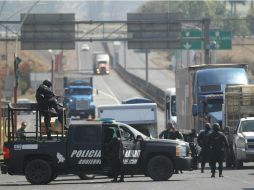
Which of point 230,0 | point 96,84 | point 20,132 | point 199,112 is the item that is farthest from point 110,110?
point 230,0

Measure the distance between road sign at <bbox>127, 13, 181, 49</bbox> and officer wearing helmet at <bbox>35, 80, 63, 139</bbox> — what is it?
147ft

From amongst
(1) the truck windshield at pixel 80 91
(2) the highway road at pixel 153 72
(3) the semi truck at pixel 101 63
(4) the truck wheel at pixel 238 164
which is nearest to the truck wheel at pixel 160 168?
(4) the truck wheel at pixel 238 164

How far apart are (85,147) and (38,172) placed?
4.57ft

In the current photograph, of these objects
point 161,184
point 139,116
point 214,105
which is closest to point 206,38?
point 214,105

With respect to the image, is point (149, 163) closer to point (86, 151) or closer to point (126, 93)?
point (86, 151)

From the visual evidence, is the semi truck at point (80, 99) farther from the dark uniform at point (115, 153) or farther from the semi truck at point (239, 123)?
the dark uniform at point (115, 153)

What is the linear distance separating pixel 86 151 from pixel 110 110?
49.4ft

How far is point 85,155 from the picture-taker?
1105 inches

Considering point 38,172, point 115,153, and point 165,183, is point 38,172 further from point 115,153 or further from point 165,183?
point 165,183

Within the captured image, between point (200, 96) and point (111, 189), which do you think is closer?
point (111, 189)

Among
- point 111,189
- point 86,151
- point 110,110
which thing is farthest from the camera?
point 110,110

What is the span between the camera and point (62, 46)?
7288 cm

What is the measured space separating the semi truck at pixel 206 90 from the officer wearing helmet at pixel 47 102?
45.5 ft

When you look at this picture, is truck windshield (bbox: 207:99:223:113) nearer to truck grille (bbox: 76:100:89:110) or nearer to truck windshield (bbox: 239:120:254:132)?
truck windshield (bbox: 239:120:254:132)
